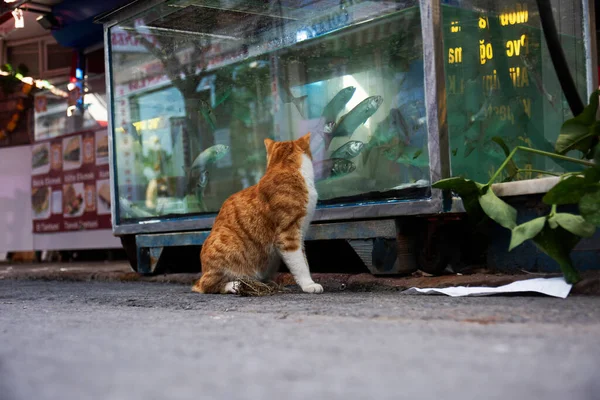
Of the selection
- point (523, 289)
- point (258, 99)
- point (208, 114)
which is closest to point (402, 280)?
point (523, 289)

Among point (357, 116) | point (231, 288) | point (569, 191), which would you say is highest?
point (357, 116)

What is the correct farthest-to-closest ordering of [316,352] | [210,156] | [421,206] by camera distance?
[210,156]
[421,206]
[316,352]

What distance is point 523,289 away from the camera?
2.22m

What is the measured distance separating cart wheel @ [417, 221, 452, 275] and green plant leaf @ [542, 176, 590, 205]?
26.4 inches

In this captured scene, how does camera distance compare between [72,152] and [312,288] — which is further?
[72,152]

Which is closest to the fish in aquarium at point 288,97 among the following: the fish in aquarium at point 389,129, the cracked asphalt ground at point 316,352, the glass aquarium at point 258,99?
the glass aquarium at point 258,99

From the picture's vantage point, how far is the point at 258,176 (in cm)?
377

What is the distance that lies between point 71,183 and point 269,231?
14.5 feet

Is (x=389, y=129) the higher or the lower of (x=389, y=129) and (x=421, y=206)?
the higher

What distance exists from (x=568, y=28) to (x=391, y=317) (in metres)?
1.95

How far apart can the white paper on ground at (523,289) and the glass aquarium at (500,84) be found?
1.71 feet

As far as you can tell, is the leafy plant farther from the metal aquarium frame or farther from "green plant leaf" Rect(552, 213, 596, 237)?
the metal aquarium frame

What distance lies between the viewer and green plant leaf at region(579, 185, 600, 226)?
207 cm

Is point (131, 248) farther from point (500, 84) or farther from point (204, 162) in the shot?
point (500, 84)
